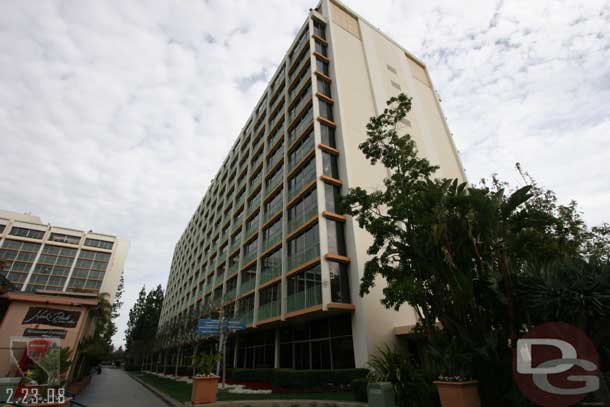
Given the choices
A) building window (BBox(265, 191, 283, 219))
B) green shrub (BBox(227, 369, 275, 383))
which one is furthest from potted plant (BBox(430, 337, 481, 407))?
building window (BBox(265, 191, 283, 219))

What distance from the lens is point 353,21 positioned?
3288 cm

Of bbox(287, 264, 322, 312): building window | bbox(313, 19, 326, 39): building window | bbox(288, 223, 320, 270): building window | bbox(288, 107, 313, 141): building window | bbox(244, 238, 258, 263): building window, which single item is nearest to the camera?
bbox(287, 264, 322, 312): building window

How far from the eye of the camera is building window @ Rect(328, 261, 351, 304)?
1816 centimetres

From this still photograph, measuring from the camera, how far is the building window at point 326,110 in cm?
2533

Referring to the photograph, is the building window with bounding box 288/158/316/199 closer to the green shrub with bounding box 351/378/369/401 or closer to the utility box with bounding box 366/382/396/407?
the green shrub with bounding box 351/378/369/401

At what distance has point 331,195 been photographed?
21.7m

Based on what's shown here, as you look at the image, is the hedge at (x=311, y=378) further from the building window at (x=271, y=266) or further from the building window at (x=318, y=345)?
the building window at (x=271, y=266)

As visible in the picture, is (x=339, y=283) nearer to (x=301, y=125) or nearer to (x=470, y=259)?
(x=470, y=259)

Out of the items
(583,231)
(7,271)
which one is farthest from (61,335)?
(7,271)

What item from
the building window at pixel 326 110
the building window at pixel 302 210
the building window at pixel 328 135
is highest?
the building window at pixel 326 110

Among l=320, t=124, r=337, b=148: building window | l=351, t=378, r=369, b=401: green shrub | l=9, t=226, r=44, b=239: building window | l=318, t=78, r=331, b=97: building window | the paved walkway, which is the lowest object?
the paved walkway

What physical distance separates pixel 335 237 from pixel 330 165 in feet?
19.2

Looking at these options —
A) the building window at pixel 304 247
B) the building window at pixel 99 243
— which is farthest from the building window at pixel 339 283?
the building window at pixel 99 243

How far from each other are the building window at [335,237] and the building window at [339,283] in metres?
0.92
